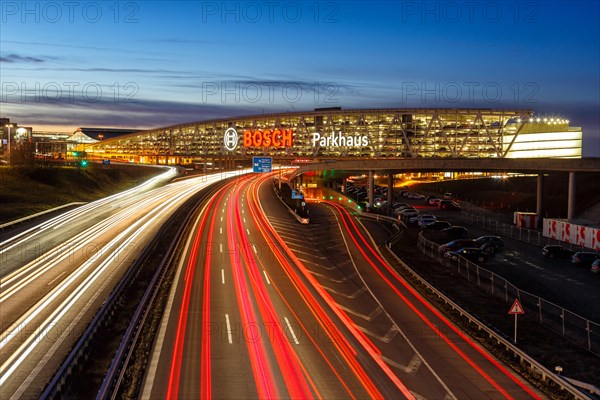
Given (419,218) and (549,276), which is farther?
(419,218)

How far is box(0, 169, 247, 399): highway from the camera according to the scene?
18234mm

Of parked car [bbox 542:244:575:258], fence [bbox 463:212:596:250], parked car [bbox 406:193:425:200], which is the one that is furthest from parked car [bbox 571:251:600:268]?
parked car [bbox 406:193:425:200]

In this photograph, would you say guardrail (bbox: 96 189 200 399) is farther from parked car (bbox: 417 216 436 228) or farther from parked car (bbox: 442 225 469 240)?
parked car (bbox: 417 216 436 228)

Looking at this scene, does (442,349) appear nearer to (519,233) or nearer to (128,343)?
(128,343)

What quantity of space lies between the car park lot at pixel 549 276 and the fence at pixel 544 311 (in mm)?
3015

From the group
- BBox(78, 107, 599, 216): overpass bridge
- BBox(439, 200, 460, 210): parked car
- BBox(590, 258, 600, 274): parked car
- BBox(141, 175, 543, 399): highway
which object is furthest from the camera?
BBox(78, 107, 599, 216): overpass bridge

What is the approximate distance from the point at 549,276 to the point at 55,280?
2960 centimetres

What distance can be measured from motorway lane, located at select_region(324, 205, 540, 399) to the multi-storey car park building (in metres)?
81.9

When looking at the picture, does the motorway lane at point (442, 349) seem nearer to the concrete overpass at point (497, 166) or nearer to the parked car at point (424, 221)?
the parked car at point (424, 221)

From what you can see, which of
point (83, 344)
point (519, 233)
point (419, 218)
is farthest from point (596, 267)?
point (83, 344)

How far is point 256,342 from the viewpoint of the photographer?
2027 cm

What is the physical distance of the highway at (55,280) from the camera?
18.2 metres

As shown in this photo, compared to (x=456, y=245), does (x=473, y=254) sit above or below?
below

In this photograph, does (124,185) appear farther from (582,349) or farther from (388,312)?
(582,349)
